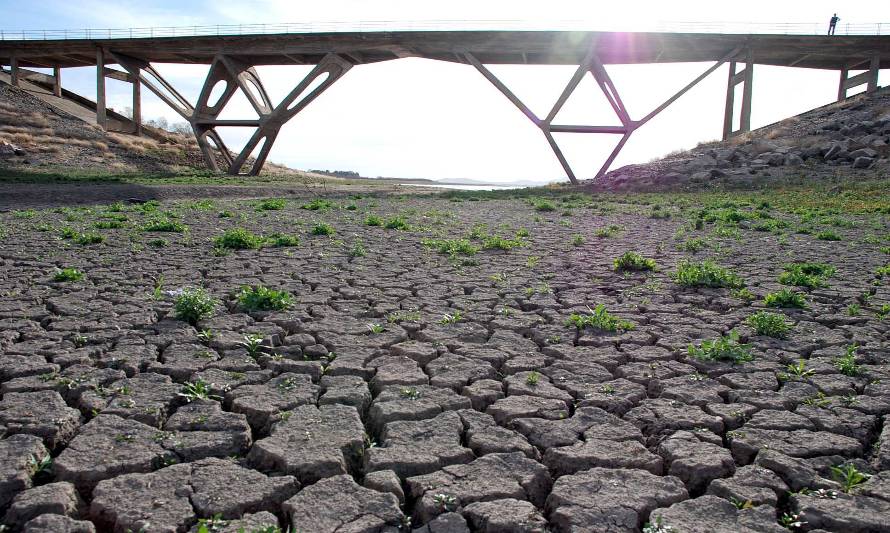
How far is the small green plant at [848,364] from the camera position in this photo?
183 inches

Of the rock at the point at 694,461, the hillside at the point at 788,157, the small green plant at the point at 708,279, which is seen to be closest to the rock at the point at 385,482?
the rock at the point at 694,461

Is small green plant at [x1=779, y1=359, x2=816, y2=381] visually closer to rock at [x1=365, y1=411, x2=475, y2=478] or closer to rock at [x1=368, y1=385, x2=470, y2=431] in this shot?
rock at [x1=368, y1=385, x2=470, y2=431]

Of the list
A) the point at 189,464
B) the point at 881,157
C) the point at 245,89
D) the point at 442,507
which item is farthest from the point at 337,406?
the point at 245,89

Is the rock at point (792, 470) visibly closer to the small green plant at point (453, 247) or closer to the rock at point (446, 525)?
the rock at point (446, 525)

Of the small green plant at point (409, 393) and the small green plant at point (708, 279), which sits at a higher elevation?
the small green plant at point (708, 279)

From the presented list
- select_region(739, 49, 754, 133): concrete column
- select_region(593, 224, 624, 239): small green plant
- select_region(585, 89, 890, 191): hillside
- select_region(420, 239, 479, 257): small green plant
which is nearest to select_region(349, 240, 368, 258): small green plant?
select_region(420, 239, 479, 257): small green plant

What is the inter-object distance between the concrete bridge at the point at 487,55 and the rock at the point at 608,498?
90.1 ft

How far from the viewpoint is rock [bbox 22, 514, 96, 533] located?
2.63 m

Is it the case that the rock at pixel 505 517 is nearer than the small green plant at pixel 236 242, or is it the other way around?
the rock at pixel 505 517

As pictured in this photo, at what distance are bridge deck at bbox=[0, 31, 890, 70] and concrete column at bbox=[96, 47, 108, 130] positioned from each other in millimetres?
1111

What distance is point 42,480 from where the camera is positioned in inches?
120

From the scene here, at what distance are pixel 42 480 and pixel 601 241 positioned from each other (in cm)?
959

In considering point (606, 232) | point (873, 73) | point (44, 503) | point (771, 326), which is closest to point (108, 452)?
point (44, 503)

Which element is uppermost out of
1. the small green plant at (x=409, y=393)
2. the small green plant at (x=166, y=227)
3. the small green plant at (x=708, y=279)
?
the small green plant at (x=166, y=227)
